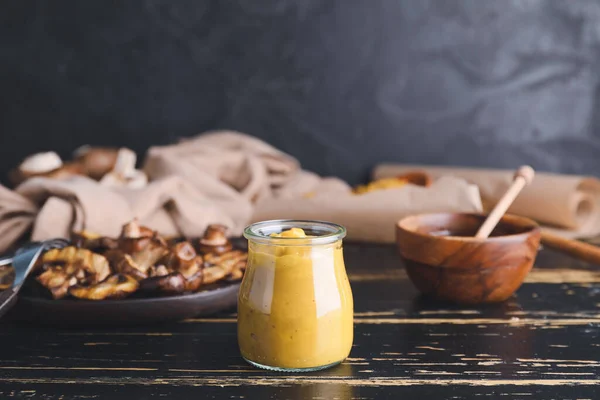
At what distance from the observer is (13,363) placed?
0.79 m

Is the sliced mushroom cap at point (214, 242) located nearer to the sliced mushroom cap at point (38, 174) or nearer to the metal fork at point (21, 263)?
the metal fork at point (21, 263)

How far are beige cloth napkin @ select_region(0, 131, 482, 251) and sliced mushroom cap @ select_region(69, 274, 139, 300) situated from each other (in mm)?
542

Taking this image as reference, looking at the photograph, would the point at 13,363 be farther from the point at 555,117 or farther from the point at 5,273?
the point at 555,117

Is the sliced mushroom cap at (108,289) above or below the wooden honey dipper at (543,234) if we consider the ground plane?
below

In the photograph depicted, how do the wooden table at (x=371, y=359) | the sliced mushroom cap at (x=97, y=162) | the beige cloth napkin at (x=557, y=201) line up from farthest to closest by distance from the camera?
the sliced mushroom cap at (x=97, y=162)
the beige cloth napkin at (x=557, y=201)
the wooden table at (x=371, y=359)

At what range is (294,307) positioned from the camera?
0.74 metres

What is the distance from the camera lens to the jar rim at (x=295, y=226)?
76 cm

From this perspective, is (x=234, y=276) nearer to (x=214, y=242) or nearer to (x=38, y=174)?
(x=214, y=242)

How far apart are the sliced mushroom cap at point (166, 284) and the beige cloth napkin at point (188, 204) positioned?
1.84 ft

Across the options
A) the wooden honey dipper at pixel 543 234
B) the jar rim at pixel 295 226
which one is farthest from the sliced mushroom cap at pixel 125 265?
the wooden honey dipper at pixel 543 234

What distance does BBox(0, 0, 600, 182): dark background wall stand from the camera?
2.24m

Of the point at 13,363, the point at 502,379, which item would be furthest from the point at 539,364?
the point at 13,363

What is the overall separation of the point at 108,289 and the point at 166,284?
0.26 ft

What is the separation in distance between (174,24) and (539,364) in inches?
72.4
